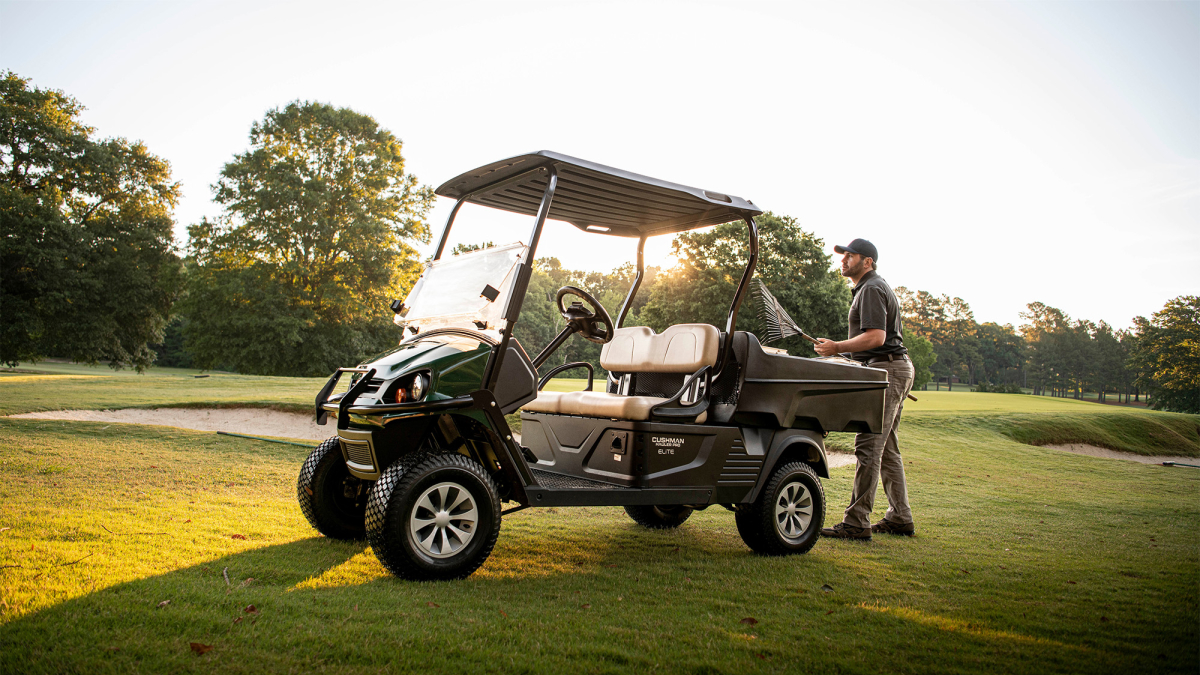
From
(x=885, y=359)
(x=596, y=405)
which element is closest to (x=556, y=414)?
(x=596, y=405)

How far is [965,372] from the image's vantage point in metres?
87.6

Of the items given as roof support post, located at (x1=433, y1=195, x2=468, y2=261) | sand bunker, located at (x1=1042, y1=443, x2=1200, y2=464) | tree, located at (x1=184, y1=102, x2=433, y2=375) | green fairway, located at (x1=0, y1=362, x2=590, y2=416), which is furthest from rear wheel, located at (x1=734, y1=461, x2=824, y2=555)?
tree, located at (x1=184, y1=102, x2=433, y2=375)

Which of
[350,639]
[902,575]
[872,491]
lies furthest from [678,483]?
[350,639]

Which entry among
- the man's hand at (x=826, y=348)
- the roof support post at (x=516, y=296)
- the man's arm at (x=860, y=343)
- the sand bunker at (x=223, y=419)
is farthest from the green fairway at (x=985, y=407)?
the roof support post at (x=516, y=296)

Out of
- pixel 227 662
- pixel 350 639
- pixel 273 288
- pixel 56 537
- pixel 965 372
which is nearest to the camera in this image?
pixel 227 662

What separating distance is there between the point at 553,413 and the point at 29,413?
1258 centimetres

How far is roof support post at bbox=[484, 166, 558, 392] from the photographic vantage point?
416cm

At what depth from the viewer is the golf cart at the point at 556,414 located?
13.0ft

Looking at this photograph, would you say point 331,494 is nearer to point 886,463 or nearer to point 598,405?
point 598,405

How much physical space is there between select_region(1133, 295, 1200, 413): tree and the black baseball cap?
45.2 metres

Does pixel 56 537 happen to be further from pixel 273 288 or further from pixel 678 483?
pixel 273 288

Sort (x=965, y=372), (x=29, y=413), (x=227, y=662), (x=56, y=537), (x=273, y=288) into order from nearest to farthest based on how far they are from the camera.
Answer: (x=227, y=662), (x=56, y=537), (x=29, y=413), (x=273, y=288), (x=965, y=372)

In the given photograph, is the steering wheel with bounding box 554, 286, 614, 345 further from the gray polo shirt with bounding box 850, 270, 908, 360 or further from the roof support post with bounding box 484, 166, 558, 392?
the gray polo shirt with bounding box 850, 270, 908, 360

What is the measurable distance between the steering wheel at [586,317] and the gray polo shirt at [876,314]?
6.94 feet
